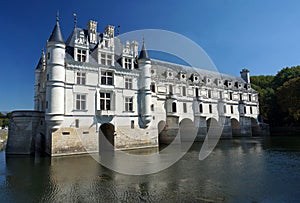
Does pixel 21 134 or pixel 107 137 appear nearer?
pixel 21 134

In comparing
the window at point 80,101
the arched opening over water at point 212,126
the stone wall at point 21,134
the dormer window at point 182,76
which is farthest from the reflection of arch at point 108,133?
the arched opening over water at point 212,126

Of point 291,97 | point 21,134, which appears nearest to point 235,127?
point 291,97

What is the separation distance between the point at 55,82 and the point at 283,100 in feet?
143

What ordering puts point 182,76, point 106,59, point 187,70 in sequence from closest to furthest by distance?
point 106,59 → point 182,76 → point 187,70

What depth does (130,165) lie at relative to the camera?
15.3 m

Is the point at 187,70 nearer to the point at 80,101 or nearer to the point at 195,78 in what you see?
the point at 195,78

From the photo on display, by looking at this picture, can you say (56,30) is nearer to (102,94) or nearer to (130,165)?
(102,94)

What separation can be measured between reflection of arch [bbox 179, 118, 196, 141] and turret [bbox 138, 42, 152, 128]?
10.9 m

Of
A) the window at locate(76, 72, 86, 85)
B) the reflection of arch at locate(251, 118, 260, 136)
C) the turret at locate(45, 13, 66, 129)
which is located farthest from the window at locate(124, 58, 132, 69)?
the reflection of arch at locate(251, 118, 260, 136)

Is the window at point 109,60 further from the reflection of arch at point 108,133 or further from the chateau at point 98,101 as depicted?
the reflection of arch at point 108,133

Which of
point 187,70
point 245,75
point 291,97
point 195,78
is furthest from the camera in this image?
point 245,75

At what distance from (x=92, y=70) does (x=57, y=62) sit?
12.1 feet

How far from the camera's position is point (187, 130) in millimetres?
33938

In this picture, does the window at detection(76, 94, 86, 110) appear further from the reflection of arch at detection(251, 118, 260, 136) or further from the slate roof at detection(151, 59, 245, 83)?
the reflection of arch at detection(251, 118, 260, 136)
